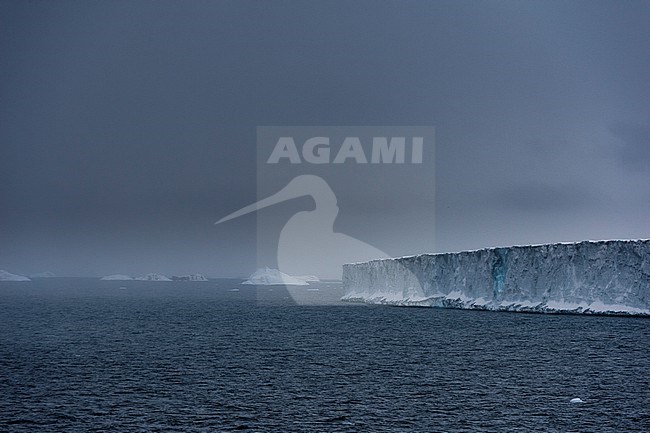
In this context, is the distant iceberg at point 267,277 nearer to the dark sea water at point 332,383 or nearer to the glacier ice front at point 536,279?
the glacier ice front at point 536,279

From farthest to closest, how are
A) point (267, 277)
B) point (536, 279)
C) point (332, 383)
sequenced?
1. point (267, 277)
2. point (536, 279)
3. point (332, 383)

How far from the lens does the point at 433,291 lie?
58.0ft

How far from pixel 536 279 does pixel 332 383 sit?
1043 cm

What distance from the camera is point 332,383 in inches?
176

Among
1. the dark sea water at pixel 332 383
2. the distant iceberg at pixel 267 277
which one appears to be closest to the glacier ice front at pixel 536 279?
the dark sea water at pixel 332 383

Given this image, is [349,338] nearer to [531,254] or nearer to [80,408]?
[80,408]

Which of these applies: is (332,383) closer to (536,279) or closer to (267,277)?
(536,279)

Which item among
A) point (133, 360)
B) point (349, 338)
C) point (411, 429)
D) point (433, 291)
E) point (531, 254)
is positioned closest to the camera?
point (411, 429)

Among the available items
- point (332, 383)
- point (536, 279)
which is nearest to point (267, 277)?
point (536, 279)

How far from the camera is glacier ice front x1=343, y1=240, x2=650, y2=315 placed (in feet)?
37.4

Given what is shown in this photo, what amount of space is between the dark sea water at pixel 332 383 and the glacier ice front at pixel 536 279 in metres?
3.36

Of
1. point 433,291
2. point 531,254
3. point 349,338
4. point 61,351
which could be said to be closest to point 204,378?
point 61,351

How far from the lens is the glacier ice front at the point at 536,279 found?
11391mm

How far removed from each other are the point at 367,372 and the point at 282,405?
148 cm
